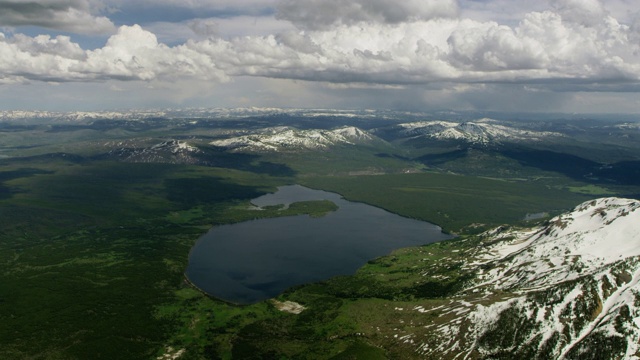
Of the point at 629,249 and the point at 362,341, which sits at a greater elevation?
the point at 629,249

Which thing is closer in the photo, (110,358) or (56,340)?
(110,358)

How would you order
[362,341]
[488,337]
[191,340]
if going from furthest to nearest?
[191,340]
[362,341]
[488,337]

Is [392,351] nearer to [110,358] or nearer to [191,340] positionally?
[191,340]

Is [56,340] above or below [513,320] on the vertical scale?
below

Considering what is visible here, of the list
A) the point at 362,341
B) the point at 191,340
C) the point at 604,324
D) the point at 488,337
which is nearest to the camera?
the point at 604,324

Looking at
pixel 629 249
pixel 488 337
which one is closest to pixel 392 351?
pixel 488 337

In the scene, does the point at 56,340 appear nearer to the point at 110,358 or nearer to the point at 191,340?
the point at 110,358

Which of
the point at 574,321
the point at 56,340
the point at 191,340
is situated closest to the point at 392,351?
the point at 574,321

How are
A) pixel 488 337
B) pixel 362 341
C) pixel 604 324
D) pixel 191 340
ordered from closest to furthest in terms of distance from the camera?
pixel 604 324, pixel 488 337, pixel 362 341, pixel 191 340

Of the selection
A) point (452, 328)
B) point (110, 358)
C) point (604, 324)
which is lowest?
point (110, 358)
